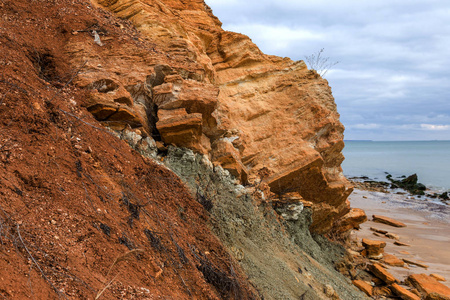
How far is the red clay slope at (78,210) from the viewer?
7.60ft

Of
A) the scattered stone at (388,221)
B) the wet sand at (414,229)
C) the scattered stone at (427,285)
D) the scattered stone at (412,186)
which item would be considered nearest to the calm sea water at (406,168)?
the scattered stone at (412,186)

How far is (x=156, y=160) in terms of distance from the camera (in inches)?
216

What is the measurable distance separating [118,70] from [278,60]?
5.05m

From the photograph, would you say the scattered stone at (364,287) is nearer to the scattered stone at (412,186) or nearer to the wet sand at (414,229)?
the wet sand at (414,229)

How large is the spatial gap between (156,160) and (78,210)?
254 cm

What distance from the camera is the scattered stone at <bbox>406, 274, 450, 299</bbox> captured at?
8375 millimetres

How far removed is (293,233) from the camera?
7629 mm

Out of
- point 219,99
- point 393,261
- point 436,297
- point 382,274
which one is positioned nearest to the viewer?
point 436,297

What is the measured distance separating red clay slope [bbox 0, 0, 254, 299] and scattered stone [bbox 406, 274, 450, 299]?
663 cm

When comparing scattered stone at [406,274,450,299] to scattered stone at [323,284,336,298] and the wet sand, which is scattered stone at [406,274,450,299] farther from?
scattered stone at [323,284,336,298]

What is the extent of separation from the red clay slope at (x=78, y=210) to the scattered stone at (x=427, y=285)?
6628 mm

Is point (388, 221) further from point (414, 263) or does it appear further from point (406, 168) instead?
point (406, 168)

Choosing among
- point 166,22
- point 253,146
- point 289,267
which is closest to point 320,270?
point 289,267

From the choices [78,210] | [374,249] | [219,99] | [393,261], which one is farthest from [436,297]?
[78,210]
